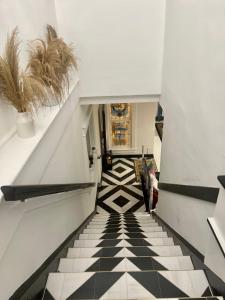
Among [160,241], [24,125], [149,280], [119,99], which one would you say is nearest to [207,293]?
[149,280]

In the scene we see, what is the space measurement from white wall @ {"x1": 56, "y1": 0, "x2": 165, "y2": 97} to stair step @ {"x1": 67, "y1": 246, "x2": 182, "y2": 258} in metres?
2.58

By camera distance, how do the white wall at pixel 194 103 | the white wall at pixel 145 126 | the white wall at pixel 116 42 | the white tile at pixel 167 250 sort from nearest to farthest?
the white wall at pixel 194 103
the white tile at pixel 167 250
the white wall at pixel 116 42
the white wall at pixel 145 126

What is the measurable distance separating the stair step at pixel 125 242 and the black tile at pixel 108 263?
58 centimetres

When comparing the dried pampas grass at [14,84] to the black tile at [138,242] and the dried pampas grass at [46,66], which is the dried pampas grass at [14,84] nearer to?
the dried pampas grass at [46,66]

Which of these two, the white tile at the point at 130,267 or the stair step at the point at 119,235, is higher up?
the white tile at the point at 130,267

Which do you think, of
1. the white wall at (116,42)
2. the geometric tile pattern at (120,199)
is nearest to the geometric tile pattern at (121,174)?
the geometric tile pattern at (120,199)

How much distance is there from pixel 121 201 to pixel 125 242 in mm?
3910

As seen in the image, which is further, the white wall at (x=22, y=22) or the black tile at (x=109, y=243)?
the black tile at (x=109, y=243)

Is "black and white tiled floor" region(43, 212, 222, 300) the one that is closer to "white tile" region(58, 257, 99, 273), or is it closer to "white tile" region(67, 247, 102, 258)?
"white tile" region(58, 257, 99, 273)

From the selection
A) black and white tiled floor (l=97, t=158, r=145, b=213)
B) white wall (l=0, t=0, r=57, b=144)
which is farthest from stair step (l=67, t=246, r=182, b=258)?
black and white tiled floor (l=97, t=158, r=145, b=213)

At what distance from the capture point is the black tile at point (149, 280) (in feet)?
5.36

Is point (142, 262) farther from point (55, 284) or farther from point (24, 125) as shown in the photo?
point (24, 125)

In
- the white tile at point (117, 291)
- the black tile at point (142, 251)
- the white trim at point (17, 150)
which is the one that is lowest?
the black tile at point (142, 251)

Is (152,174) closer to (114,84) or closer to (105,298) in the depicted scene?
(114,84)
